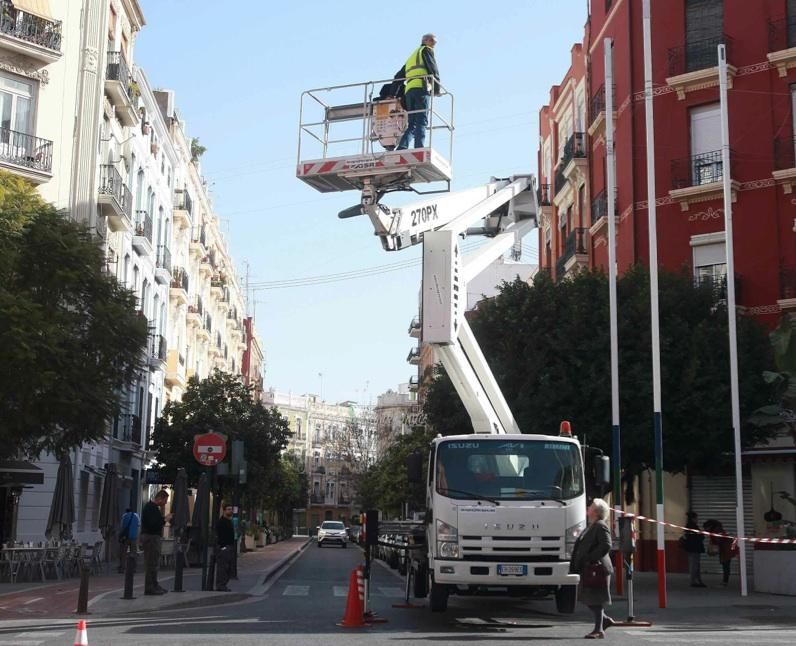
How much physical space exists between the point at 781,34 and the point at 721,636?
2121cm

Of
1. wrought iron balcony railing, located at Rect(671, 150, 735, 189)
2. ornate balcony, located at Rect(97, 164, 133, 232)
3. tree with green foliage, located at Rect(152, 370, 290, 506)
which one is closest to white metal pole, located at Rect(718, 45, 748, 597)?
wrought iron balcony railing, located at Rect(671, 150, 735, 189)

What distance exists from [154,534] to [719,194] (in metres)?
18.1

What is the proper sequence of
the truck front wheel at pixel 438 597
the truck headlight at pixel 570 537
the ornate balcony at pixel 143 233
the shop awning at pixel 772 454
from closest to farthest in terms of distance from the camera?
the truck headlight at pixel 570 537, the truck front wheel at pixel 438 597, the shop awning at pixel 772 454, the ornate balcony at pixel 143 233

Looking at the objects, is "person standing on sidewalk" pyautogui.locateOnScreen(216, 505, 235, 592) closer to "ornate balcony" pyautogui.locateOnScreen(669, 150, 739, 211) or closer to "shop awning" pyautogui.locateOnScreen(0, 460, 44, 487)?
"shop awning" pyautogui.locateOnScreen(0, 460, 44, 487)

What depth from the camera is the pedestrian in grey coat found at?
13.5 m

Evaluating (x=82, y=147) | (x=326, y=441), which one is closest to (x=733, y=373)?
(x=82, y=147)

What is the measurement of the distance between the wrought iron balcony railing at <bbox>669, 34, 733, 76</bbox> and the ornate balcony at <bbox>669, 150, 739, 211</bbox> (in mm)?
2457

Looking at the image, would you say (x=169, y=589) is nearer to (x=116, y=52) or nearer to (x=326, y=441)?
(x=116, y=52)

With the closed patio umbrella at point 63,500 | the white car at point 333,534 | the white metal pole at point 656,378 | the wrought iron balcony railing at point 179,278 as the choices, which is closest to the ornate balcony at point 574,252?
the white metal pole at point 656,378

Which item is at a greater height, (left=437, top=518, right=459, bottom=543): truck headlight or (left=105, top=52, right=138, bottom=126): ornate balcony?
(left=105, top=52, right=138, bottom=126): ornate balcony

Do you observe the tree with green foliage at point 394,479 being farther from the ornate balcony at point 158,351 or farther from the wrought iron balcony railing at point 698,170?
the wrought iron balcony railing at point 698,170

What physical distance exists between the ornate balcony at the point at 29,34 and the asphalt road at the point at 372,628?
18130 millimetres

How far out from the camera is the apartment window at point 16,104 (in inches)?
1225

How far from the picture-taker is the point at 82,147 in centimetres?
3397
